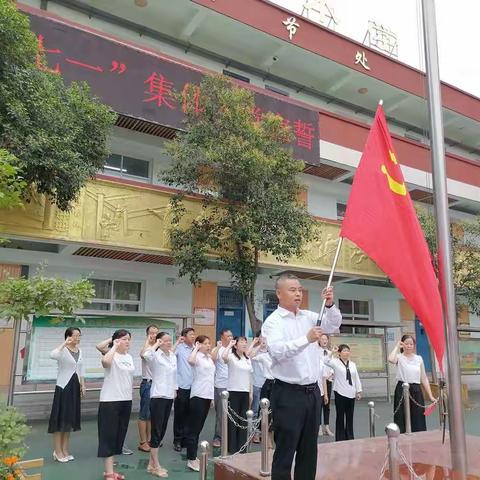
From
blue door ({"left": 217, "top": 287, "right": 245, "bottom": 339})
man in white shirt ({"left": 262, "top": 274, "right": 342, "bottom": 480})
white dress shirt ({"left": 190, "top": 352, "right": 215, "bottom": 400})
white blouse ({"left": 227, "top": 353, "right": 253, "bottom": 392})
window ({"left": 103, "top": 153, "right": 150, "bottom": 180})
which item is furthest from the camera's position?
blue door ({"left": 217, "top": 287, "right": 245, "bottom": 339})

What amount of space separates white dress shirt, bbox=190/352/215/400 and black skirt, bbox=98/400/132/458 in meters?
1.02

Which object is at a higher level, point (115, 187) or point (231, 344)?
point (115, 187)

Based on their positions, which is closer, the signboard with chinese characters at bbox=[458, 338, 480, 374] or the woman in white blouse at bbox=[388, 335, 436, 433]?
the woman in white blouse at bbox=[388, 335, 436, 433]

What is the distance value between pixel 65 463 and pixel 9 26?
561cm

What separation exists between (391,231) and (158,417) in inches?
151

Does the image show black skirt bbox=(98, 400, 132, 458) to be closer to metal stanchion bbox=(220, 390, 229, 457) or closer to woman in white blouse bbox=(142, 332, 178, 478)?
woman in white blouse bbox=(142, 332, 178, 478)

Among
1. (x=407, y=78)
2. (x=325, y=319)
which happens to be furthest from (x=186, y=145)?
(x=407, y=78)

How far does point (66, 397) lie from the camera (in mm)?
6609

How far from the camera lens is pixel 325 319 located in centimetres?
377

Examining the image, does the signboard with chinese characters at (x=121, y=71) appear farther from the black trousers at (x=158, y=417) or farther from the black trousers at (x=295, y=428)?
the black trousers at (x=295, y=428)

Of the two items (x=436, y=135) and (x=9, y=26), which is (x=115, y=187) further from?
(x=436, y=135)

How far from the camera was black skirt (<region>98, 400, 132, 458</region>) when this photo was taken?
5.54 metres

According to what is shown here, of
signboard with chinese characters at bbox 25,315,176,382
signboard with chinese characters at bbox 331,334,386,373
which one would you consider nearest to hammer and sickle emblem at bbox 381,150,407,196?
signboard with chinese characters at bbox 25,315,176,382

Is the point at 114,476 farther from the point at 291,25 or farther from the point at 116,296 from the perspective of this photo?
the point at 291,25
